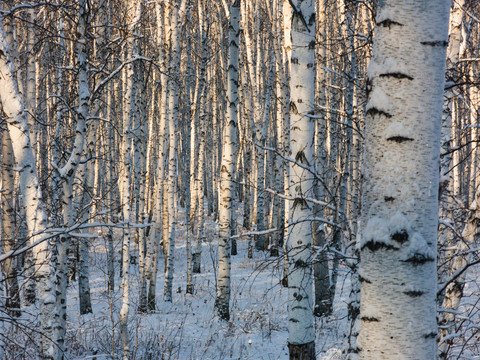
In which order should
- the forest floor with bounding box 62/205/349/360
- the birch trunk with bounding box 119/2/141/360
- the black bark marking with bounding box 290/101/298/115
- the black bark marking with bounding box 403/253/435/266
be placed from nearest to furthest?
the black bark marking with bounding box 403/253/435/266, the black bark marking with bounding box 290/101/298/115, the birch trunk with bounding box 119/2/141/360, the forest floor with bounding box 62/205/349/360

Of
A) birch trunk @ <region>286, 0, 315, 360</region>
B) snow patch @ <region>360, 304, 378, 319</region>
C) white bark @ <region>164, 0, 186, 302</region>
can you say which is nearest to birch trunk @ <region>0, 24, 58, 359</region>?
birch trunk @ <region>286, 0, 315, 360</region>

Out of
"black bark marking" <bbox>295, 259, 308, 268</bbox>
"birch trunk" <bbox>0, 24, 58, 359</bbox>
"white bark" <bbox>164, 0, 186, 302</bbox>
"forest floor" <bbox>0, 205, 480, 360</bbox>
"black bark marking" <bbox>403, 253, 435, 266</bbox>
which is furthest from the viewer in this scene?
"white bark" <bbox>164, 0, 186, 302</bbox>

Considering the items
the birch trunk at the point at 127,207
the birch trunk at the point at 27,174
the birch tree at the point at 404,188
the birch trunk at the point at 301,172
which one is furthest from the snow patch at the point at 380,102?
the birch trunk at the point at 127,207

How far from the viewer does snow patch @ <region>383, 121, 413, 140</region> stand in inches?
51.4

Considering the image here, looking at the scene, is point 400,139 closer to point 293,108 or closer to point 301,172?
point 301,172

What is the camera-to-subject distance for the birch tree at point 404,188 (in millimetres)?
1269

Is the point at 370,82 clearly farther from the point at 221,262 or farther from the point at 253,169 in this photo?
the point at 253,169

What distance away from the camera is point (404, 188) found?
1.29m

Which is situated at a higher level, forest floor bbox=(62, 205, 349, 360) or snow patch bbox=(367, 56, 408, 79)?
snow patch bbox=(367, 56, 408, 79)

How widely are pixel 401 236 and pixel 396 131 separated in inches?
13.5

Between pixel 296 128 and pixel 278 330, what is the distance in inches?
198

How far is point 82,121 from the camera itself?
480 cm

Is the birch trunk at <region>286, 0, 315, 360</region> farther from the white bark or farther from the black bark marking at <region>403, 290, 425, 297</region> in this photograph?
the white bark

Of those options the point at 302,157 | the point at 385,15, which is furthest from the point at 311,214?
the point at 385,15
